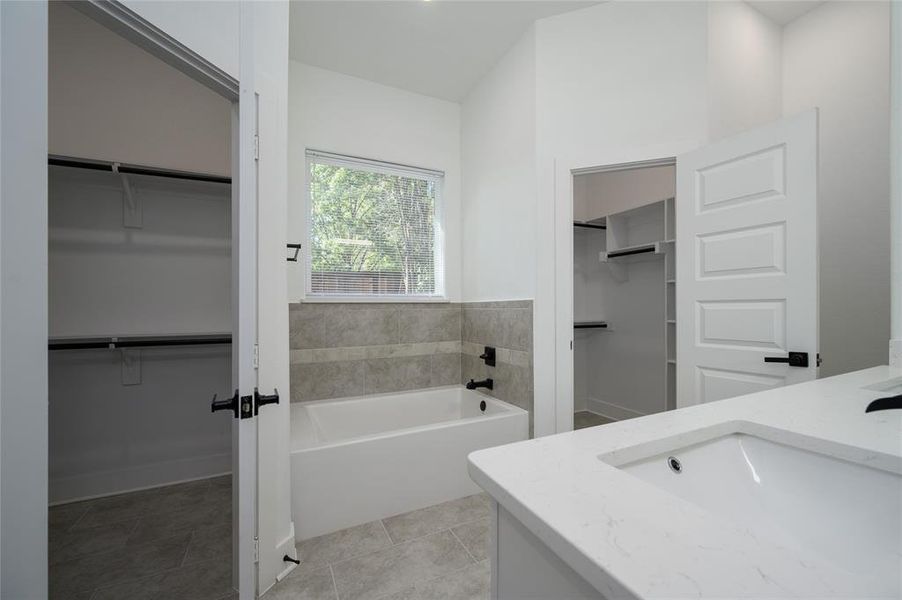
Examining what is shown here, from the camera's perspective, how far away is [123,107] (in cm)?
217

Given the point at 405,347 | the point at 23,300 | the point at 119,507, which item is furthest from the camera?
the point at 405,347

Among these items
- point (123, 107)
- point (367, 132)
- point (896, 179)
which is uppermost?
point (367, 132)

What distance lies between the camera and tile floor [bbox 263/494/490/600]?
1.44 metres

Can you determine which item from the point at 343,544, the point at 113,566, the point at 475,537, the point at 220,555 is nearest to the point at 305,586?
the point at 343,544

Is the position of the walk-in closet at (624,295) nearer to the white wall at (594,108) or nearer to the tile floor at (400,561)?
the white wall at (594,108)

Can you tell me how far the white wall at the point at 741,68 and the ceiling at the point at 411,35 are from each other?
80cm

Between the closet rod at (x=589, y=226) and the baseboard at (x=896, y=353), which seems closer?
the baseboard at (x=896, y=353)

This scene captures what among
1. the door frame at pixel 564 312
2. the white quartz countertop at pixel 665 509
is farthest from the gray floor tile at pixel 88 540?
the door frame at pixel 564 312

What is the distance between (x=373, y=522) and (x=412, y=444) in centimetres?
43

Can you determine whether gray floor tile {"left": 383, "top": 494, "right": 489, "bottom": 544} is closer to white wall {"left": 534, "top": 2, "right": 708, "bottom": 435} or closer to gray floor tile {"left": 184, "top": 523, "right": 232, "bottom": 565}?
white wall {"left": 534, "top": 2, "right": 708, "bottom": 435}

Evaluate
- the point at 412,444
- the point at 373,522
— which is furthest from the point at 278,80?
the point at 373,522

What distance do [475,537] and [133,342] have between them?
2185mm

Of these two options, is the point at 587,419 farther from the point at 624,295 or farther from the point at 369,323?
the point at 369,323

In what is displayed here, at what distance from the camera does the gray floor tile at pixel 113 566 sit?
1475mm
